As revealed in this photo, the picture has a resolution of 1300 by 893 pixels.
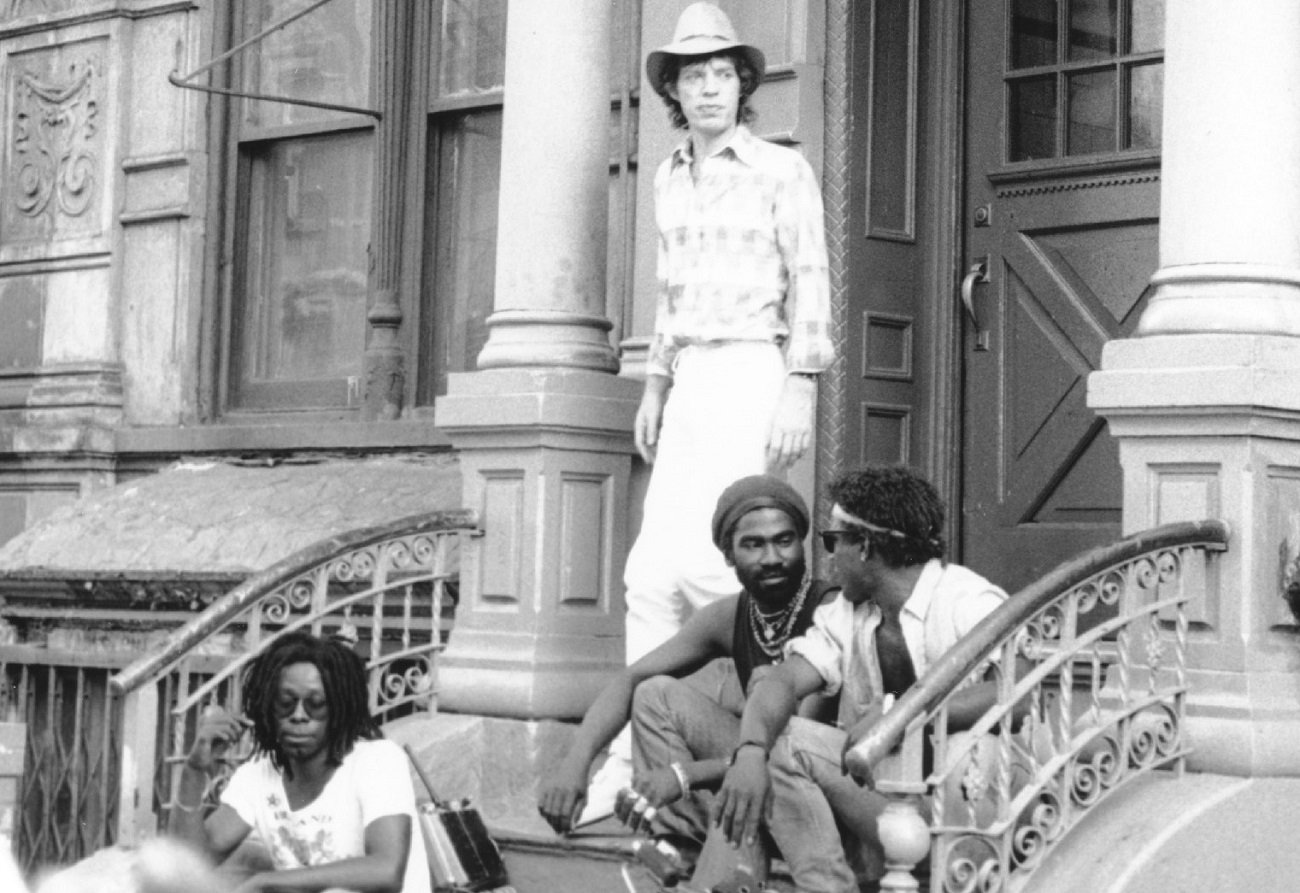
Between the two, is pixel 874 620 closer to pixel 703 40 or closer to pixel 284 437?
pixel 703 40

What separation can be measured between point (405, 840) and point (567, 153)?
375 centimetres

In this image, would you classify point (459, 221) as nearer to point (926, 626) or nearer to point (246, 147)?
point (246, 147)

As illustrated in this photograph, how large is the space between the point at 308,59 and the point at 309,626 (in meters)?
4.12

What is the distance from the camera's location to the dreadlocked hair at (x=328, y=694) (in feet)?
21.2

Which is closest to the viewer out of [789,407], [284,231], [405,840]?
[405,840]

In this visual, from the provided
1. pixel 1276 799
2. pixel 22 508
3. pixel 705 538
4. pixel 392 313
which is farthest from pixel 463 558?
pixel 22 508

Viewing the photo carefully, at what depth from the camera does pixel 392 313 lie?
11.8 m

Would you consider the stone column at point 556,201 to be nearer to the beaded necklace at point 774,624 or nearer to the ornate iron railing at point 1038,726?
the beaded necklace at point 774,624

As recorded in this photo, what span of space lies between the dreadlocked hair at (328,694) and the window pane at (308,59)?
6027 mm

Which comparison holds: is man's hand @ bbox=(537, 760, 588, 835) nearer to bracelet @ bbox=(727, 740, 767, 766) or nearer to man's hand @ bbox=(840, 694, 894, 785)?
bracelet @ bbox=(727, 740, 767, 766)

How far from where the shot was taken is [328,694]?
647 cm

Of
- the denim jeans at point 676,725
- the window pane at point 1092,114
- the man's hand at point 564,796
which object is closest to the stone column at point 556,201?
the window pane at point 1092,114

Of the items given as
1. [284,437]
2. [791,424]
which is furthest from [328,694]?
[284,437]

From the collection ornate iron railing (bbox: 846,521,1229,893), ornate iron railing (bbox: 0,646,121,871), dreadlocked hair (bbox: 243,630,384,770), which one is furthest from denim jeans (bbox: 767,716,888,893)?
ornate iron railing (bbox: 0,646,121,871)
